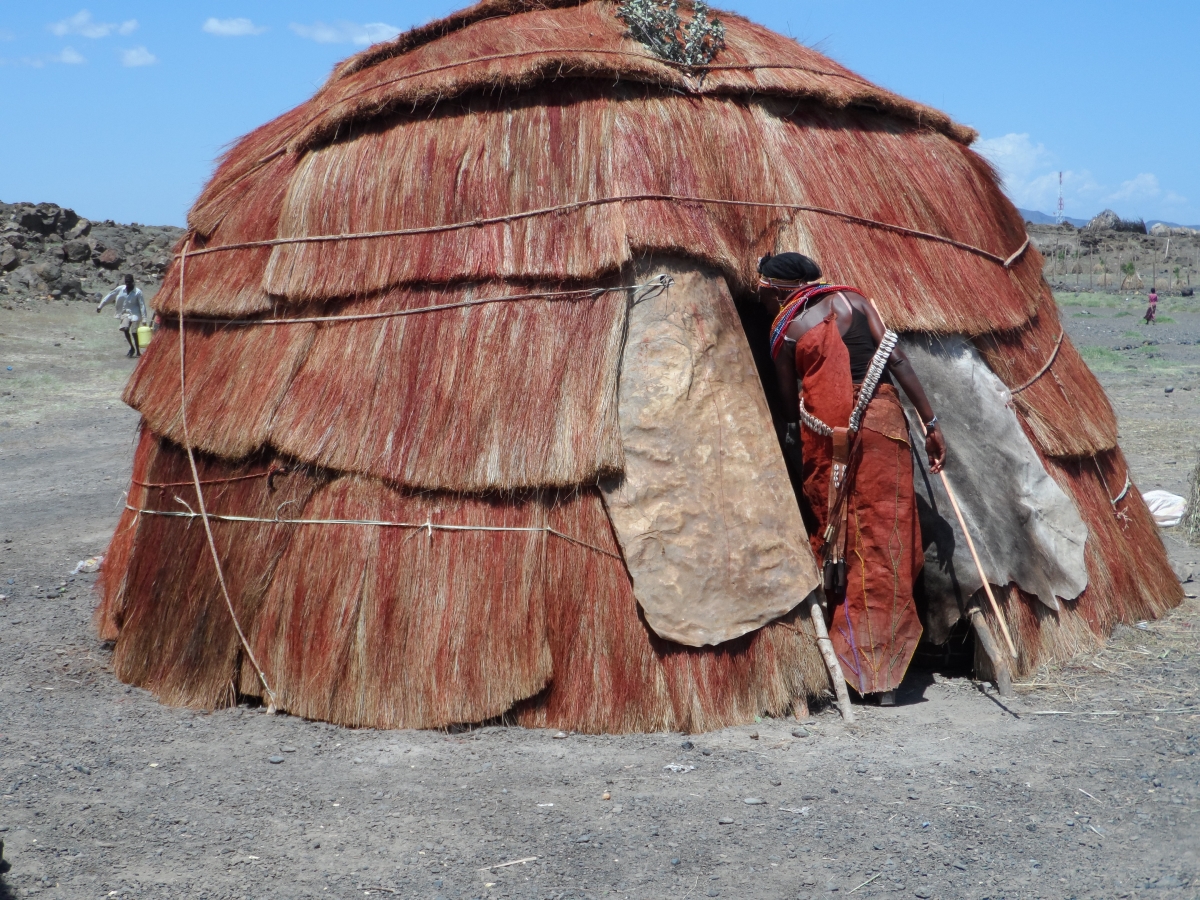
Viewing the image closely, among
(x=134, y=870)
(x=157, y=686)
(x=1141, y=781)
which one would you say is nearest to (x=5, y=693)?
(x=157, y=686)

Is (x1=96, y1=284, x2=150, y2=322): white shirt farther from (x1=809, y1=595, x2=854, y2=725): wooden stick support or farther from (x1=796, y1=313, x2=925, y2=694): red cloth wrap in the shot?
(x1=809, y1=595, x2=854, y2=725): wooden stick support

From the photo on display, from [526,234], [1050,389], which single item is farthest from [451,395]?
[1050,389]

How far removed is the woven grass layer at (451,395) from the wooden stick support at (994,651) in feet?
5.81

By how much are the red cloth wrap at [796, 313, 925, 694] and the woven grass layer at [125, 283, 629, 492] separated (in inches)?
34.8

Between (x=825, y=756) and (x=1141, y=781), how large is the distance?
1115mm

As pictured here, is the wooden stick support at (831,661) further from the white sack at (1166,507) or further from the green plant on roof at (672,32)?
the white sack at (1166,507)

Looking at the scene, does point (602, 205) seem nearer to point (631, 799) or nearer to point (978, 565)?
point (978, 565)

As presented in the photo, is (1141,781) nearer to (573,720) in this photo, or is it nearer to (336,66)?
(573,720)

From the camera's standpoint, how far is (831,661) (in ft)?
14.6

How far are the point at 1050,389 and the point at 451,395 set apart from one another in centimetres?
307

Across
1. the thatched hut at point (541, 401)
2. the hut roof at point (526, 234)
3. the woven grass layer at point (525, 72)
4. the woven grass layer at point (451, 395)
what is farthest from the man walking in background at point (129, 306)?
the woven grass layer at point (451, 395)

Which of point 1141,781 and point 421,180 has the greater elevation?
point 421,180

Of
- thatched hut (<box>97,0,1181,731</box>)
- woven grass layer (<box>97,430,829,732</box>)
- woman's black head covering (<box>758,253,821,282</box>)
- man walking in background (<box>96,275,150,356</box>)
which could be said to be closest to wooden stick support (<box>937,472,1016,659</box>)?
thatched hut (<box>97,0,1181,731</box>)

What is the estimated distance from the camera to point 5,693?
5004 mm
